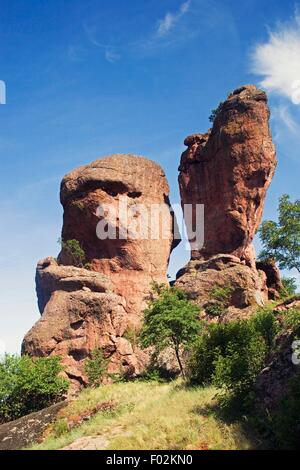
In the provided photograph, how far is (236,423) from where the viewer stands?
13.5m

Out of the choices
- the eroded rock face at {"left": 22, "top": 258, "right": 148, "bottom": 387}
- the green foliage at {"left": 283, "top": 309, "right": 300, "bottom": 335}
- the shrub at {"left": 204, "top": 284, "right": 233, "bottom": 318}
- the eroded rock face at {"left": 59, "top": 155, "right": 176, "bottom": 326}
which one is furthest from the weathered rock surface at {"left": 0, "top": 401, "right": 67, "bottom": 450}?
the eroded rock face at {"left": 59, "top": 155, "right": 176, "bottom": 326}

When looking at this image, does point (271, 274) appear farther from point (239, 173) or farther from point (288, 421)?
point (288, 421)

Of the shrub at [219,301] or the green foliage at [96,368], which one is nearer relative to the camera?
the green foliage at [96,368]

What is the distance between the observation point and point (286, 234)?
4053 centimetres

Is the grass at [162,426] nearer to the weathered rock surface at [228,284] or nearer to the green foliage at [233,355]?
the green foliage at [233,355]

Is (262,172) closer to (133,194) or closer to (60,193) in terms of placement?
(133,194)

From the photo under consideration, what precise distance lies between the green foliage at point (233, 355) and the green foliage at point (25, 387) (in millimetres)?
13050

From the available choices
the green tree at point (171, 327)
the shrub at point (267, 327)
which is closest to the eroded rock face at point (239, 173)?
the green tree at point (171, 327)

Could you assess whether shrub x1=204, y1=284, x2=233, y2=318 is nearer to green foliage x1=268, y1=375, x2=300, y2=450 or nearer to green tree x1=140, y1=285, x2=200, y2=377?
green tree x1=140, y1=285, x2=200, y2=377

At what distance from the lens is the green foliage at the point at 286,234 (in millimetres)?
39844

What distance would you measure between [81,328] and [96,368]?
5.23 meters

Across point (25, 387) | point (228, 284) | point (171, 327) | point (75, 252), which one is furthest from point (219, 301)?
point (25, 387)

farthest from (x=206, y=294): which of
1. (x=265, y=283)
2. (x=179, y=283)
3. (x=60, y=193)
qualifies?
(x=60, y=193)

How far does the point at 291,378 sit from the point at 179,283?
106ft
